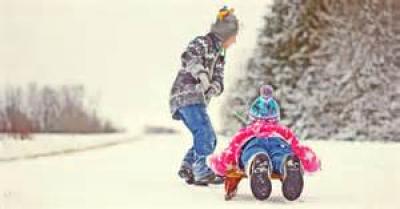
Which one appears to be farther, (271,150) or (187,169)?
(187,169)

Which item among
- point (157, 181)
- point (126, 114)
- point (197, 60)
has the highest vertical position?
point (197, 60)

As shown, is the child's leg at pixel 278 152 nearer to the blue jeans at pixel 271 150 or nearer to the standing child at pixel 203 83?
the blue jeans at pixel 271 150

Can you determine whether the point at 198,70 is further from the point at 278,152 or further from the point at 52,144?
the point at 52,144

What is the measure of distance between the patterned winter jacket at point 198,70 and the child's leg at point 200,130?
0.05 feet

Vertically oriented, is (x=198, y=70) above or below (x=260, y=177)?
above

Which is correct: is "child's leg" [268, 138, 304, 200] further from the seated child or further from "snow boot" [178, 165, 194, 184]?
"snow boot" [178, 165, 194, 184]

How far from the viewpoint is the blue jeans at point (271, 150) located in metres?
1.21

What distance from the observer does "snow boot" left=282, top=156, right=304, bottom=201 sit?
1200 millimetres

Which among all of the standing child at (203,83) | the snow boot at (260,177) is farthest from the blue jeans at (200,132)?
the snow boot at (260,177)

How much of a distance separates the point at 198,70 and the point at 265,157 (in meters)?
0.20

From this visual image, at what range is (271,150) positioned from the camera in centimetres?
123

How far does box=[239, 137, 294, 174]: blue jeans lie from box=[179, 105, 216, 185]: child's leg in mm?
73

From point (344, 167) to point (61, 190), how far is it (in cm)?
51


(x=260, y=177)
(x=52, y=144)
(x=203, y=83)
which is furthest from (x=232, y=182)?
(x=52, y=144)
